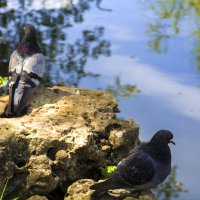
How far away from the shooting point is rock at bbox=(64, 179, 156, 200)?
4.31 metres

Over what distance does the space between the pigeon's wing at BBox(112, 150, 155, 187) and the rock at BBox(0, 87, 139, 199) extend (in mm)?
Answer: 391

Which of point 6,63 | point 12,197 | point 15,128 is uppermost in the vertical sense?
point 15,128

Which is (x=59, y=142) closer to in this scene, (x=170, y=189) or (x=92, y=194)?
(x=92, y=194)

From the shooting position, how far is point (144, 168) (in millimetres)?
4539

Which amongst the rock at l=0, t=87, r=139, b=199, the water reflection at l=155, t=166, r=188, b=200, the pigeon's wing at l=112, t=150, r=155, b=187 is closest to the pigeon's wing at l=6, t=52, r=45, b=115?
the rock at l=0, t=87, r=139, b=199

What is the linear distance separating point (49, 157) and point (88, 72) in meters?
4.00

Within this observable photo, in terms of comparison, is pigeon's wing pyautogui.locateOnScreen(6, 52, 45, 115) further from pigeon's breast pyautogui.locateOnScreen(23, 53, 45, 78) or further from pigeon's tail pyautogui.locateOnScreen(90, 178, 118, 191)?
pigeon's tail pyautogui.locateOnScreen(90, 178, 118, 191)

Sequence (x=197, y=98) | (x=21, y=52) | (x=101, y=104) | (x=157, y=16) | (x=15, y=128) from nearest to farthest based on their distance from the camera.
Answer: (x=15, y=128)
(x=101, y=104)
(x=21, y=52)
(x=197, y=98)
(x=157, y=16)

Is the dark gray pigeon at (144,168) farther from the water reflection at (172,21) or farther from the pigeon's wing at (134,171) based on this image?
the water reflection at (172,21)

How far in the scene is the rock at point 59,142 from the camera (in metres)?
4.47

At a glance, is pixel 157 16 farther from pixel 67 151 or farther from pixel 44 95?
pixel 67 151

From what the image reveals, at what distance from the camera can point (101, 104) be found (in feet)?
17.7

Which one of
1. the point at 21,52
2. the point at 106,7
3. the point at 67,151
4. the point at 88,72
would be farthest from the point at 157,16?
the point at 67,151

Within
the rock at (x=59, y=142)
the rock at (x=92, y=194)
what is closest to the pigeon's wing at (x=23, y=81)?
the rock at (x=59, y=142)
